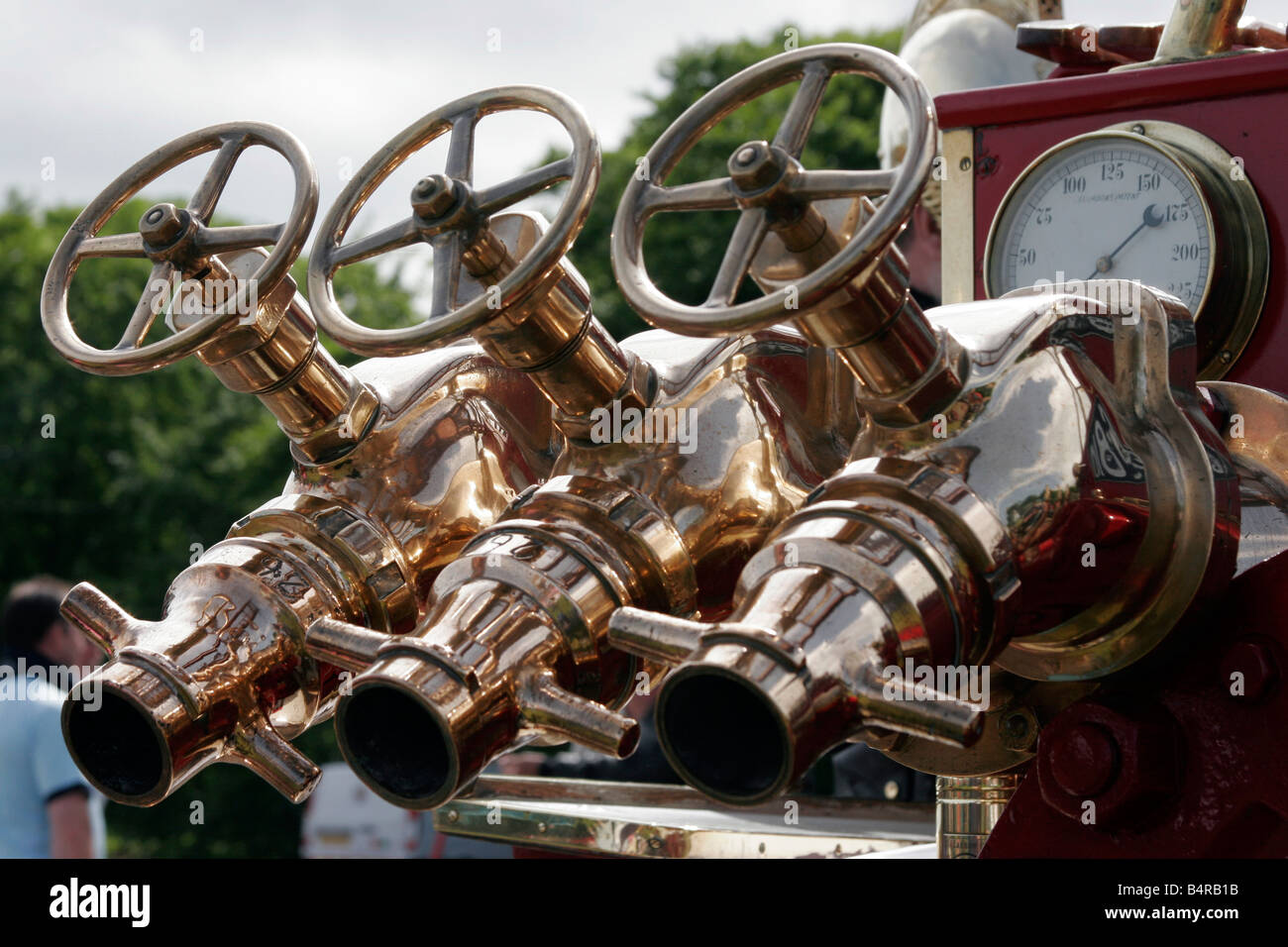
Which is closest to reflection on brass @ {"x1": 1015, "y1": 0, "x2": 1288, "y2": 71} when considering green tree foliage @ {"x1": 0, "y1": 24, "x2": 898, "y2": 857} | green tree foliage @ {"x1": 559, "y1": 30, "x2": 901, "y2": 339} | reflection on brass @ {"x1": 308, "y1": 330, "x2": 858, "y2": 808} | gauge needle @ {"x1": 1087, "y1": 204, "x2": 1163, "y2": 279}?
gauge needle @ {"x1": 1087, "y1": 204, "x2": 1163, "y2": 279}

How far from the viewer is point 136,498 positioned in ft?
66.3

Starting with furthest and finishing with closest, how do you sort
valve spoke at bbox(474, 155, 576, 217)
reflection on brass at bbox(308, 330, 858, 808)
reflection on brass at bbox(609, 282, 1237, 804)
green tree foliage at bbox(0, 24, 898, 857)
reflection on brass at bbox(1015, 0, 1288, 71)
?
green tree foliage at bbox(0, 24, 898, 857) < reflection on brass at bbox(1015, 0, 1288, 71) < valve spoke at bbox(474, 155, 576, 217) < reflection on brass at bbox(308, 330, 858, 808) < reflection on brass at bbox(609, 282, 1237, 804)

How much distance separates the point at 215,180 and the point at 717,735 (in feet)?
2.56

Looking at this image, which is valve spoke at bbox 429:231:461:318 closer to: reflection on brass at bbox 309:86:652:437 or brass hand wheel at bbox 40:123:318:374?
reflection on brass at bbox 309:86:652:437

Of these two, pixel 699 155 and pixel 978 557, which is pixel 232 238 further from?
pixel 699 155

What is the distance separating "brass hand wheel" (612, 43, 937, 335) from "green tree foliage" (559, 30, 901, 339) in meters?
11.8

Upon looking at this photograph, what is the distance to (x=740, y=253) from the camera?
127 centimetres

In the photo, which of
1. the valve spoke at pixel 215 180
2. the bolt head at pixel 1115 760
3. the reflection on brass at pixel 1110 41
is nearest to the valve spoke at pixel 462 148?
the valve spoke at pixel 215 180

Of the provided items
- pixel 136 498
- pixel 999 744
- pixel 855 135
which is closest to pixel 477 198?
pixel 999 744

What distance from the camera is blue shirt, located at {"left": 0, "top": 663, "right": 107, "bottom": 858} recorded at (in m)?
3.99

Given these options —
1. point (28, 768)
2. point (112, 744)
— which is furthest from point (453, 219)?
point (28, 768)
